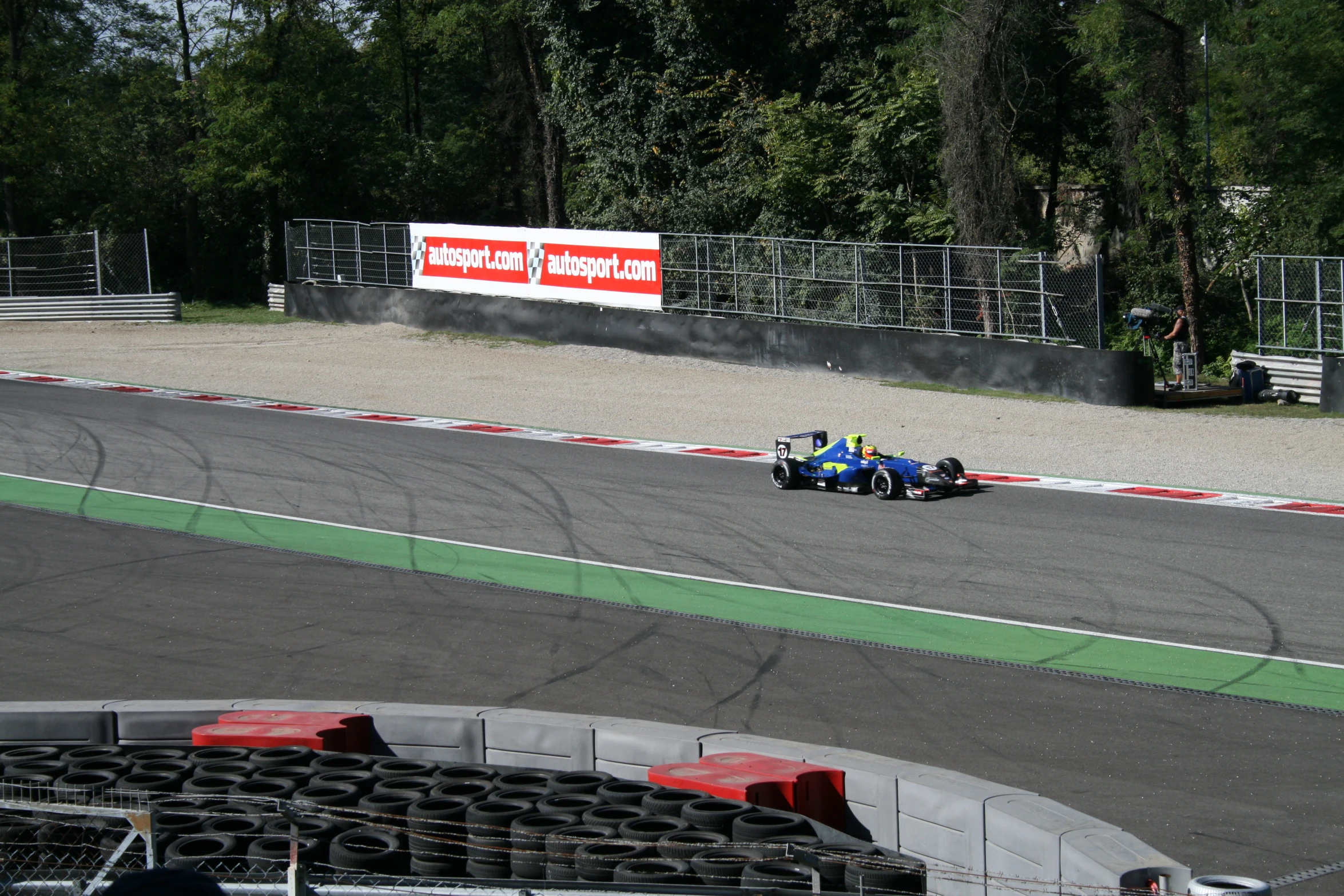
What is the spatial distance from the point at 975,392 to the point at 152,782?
57.4 ft

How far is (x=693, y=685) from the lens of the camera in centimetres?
964

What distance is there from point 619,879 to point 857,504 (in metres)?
10.0

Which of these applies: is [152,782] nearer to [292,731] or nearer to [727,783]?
[292,731]

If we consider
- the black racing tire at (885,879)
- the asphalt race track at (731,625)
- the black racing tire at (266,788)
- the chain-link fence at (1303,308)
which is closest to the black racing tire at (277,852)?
the black racing tire at (266,788)

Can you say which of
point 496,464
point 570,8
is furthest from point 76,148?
point 496,464

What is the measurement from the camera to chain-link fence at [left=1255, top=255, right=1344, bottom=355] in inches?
813

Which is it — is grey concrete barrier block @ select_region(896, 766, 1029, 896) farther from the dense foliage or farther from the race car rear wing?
the dense foliage

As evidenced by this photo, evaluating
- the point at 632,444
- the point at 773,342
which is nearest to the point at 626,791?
the point at 632,444

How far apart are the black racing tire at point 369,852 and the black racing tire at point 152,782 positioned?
108 cm

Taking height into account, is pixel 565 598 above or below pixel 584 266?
below

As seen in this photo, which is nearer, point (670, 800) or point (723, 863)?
point (723, 863)

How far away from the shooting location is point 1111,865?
535 centimetres

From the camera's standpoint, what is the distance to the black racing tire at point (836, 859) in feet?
18.3

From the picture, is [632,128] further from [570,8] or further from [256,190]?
[256,190]
